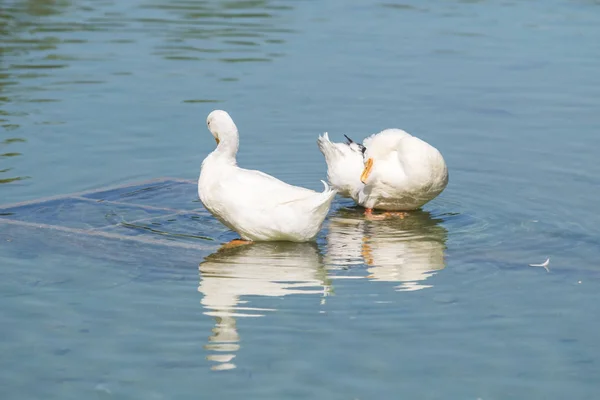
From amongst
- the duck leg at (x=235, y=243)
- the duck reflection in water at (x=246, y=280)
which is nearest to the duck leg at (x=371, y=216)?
the duck reflection in water at (x=246, y=280)

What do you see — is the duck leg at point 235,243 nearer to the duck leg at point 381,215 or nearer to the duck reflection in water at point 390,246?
the duck reflection in water at point 390,246

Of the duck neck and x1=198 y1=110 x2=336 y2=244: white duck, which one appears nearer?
x1=198 y1=110 x2=336 y2=244: white duck

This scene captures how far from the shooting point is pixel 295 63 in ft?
55.3

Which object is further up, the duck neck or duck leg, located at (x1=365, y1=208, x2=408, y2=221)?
the duck neck

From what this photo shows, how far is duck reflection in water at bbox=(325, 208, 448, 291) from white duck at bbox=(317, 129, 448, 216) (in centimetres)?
20

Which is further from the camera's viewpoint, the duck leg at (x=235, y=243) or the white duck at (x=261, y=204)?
the duck leg at (x=235, y=243)

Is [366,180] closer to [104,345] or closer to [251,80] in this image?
[104,345]

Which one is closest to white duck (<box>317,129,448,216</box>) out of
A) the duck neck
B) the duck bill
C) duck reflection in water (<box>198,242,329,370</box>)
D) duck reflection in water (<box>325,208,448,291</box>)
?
the duck bill

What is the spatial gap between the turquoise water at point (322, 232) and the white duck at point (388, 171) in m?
0.28

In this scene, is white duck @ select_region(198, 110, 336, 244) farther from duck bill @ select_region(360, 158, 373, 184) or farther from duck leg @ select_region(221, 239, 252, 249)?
duck bill @ select_region(360, 158, 373, 184)

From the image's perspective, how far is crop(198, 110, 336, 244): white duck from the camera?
30.1 ft

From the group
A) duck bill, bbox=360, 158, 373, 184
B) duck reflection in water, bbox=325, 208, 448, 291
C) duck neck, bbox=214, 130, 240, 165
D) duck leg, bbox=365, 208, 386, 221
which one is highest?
duck neck, bbox=214, 130, 240, 165

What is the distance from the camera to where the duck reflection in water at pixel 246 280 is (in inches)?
295

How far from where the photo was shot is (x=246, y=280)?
8.59 metres
